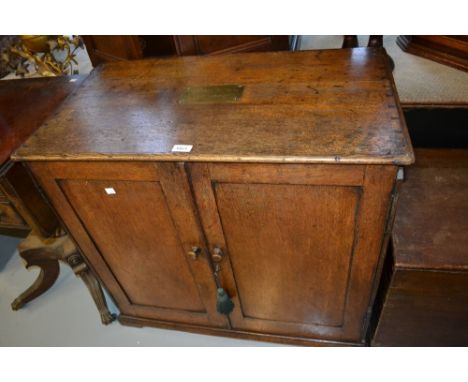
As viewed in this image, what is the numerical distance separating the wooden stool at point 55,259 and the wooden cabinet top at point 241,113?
55 cm

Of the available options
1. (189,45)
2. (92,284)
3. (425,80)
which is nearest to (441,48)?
(425,80)

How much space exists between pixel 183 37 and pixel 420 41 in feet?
4.27

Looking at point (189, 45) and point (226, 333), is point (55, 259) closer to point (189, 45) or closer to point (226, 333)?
point (226, 333)

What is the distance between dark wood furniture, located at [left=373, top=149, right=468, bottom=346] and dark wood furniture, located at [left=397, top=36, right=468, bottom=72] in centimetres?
77

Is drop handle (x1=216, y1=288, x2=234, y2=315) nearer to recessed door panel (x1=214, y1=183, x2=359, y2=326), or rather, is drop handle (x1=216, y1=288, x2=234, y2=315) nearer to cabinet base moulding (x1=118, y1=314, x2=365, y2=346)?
recessed door panel (x1=214, y1=183, x2=359, y2=326)

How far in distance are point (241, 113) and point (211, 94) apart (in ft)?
0.48

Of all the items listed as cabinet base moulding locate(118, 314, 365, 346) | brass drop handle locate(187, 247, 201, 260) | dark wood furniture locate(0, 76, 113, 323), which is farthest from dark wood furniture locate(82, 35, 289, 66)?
cabinet base moulding locate(118, 314, 365, 346)

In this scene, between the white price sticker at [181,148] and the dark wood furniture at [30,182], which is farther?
the dark wood furniture at [30,182]

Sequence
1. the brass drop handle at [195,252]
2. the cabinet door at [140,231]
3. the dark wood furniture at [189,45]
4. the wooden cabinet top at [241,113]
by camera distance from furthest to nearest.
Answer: the dark wood furniture at [189,45] < the brass drop handle at [195,252] < the cabinet door at [140,231] < the wooden cabinet top at [241,113]

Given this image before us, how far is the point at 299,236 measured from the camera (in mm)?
972

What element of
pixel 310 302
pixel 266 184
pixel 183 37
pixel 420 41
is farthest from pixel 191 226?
pixel 420 41

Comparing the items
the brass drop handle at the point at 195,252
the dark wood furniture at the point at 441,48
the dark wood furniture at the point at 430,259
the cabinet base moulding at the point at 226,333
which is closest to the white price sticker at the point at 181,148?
the brass drop handle at the point at 195,252

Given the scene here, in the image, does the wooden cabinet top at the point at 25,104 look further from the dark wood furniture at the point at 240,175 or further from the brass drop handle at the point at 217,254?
the brass drop handle at the point at 217,254

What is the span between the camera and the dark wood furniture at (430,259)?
95cm
